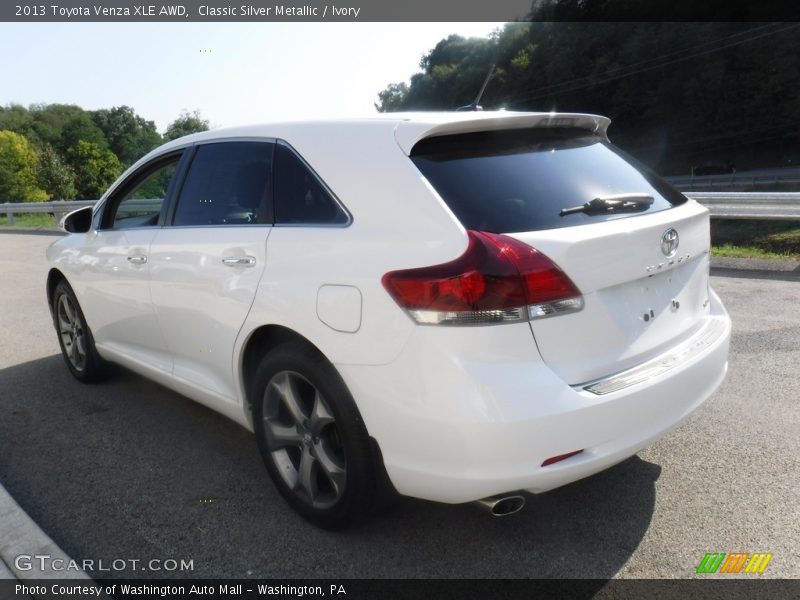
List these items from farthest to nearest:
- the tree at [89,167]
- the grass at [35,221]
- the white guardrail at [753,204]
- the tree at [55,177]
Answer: the tree at [89,167]
the tree at [55,177]
the grass at [35,221]
the white guardrail at [753,204]

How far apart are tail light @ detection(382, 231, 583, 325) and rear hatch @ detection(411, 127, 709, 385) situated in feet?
0.14

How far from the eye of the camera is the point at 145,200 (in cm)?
411

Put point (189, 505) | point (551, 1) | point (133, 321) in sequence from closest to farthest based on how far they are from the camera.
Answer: point (189, 505) < point (133, 321) < point (551, 1)

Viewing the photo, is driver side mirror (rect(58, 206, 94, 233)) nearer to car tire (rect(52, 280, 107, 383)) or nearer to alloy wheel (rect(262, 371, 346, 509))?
car tire (rect(52, 280, 107, 383))

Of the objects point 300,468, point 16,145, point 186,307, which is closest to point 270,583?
point 300,468

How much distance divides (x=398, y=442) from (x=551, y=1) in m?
91.2

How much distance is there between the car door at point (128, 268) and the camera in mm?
3816

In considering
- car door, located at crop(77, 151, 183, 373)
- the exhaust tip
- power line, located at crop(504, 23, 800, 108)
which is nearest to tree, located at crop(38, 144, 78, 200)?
power line, located at crop(504, 23, 800, 108)

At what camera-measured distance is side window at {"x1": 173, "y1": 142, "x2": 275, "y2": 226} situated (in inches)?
123

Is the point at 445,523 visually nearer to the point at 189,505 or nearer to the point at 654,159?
the point at 189,505

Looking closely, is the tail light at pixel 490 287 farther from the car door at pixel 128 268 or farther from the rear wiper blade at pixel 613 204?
the car door at pixel 128 268

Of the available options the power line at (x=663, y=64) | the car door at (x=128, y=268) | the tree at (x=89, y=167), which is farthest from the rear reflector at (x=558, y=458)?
the tree at (x=89, y=167)

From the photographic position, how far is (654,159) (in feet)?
204

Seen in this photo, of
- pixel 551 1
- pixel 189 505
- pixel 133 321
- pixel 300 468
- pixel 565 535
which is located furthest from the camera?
pixel 551 1
